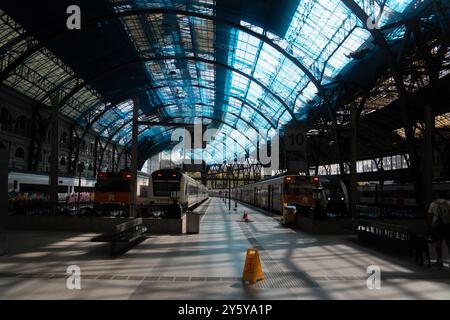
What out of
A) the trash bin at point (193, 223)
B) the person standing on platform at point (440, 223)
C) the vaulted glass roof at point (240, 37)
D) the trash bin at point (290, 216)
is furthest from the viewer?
the vaulted glass roof at point (240, 37)

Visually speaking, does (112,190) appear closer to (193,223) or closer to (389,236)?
(193,223)

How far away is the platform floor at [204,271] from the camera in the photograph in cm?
775

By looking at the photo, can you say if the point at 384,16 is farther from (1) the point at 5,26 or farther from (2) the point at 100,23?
(1) the point at 5,26

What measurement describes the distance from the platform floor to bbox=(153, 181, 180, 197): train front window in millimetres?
13569

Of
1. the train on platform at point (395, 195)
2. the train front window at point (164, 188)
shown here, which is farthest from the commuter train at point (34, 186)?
the train on platform at point (395, 195)

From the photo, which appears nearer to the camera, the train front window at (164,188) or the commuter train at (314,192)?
the commuter train at (314,192)

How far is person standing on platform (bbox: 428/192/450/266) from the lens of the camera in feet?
34.8

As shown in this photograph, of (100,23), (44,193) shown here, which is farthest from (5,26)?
(44,193)

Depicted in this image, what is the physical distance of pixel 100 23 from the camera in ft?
121

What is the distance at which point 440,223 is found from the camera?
35.3ft

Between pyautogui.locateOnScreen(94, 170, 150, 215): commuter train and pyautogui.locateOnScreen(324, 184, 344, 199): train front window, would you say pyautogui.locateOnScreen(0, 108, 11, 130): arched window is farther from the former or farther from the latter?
pyautogui.locateOnScreen(324, 184, 344, 199): train front window

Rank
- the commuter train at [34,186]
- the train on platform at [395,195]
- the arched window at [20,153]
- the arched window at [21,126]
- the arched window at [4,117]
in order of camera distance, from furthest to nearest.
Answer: the arched window at [20,153], the arched window at [21,126], the arched window at [4,117], the commuter train at [34,186], the train on platform at [395,195]

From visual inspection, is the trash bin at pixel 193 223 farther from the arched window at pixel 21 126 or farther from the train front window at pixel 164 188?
the arched window at pixel 21 126

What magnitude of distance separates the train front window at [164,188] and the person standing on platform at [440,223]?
2051 cm
